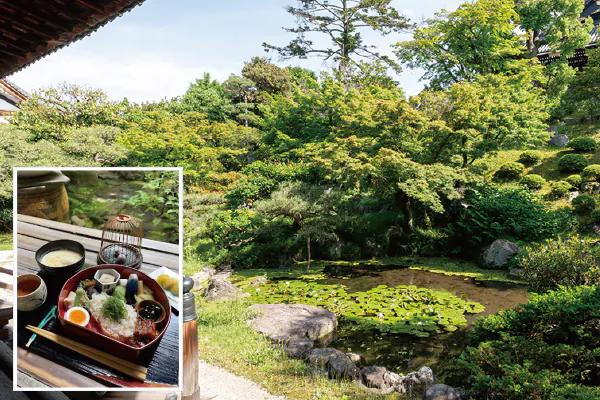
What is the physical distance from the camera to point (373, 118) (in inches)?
377

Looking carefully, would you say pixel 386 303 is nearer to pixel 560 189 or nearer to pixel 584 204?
pixel 584 204

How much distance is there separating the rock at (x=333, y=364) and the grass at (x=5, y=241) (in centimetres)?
961

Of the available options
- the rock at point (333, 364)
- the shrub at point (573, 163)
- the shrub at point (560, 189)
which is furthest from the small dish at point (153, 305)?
the shrub at point (573, 163)

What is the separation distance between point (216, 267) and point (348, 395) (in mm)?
6317

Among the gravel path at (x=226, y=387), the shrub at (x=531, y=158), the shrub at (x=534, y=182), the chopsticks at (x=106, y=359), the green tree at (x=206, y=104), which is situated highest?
the green tree at (x=206, y=104)

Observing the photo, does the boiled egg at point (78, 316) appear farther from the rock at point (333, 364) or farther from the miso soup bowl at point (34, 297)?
the rock at point (333, 364)

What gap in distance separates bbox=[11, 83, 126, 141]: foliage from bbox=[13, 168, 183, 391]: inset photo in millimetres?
13097

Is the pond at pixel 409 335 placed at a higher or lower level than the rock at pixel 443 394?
lower

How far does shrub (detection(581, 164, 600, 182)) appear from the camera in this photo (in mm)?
10641

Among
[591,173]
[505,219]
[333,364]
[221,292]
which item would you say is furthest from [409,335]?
[591,173]

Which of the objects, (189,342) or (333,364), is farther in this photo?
(333,364)

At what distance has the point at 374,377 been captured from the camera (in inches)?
167

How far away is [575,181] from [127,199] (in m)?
12.6

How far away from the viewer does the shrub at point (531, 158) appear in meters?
12.4
